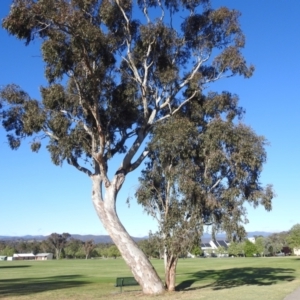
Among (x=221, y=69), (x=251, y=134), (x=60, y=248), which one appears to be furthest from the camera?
(x=60, y=248)

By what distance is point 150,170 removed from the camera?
25.0 m

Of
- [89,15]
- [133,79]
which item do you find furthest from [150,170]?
[89,15]

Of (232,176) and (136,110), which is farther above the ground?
(136,110)

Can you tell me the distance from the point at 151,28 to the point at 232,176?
26.8 feet

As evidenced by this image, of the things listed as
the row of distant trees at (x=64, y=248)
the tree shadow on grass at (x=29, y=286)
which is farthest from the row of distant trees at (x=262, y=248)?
the tree shadow on grass at (x=29, y=286)

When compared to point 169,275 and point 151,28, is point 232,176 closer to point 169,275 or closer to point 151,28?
point 169,275

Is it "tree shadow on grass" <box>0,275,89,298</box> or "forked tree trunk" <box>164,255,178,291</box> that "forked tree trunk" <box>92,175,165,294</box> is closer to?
"forked tree trunk" <box>164,255,178,291</box>

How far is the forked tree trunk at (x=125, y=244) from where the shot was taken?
21.8 meters

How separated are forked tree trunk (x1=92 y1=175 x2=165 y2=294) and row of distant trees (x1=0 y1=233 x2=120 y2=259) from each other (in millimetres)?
108278

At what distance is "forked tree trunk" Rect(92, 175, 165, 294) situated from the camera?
21828mm

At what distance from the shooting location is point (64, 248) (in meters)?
150

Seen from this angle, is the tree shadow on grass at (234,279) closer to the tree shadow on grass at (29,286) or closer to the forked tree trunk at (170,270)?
the forked tree trunk at (170,270)

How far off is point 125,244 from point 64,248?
133 metres

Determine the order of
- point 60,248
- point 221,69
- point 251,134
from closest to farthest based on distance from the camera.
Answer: point 251,134
point 221,69
point 60,248
